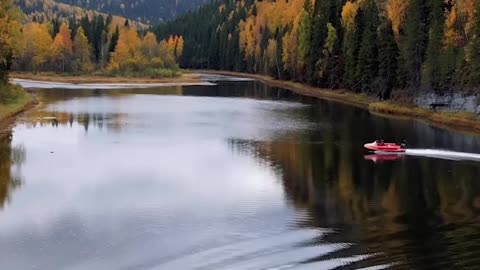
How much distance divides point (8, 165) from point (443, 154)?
2754 centimetres

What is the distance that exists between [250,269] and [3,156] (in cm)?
2611

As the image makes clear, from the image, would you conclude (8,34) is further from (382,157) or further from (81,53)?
(81,53)

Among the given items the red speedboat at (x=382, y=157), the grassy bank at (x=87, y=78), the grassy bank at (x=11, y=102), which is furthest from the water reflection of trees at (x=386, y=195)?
the grassy bank at (x=87, y=78)

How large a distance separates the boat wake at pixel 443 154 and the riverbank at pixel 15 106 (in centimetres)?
3449

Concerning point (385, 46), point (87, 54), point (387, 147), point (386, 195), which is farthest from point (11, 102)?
point (87, 54)

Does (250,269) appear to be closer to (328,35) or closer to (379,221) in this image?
(379,221)

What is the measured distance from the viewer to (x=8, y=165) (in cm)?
3894

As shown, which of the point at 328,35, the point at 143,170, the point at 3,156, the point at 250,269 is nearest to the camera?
the point at 250,269

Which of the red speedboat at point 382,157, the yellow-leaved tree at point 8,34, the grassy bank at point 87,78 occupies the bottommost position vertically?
the red speedboat at point 382,157

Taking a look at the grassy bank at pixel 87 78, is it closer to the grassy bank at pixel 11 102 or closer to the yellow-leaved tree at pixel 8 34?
the grassy bank at pixel 11 102

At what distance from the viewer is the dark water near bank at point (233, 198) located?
74.3ft

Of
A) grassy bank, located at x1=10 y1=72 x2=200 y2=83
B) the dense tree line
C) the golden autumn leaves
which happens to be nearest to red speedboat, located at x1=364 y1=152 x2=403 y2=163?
grassy bank, located at x1=10 y1=72 x2=200 y2=83

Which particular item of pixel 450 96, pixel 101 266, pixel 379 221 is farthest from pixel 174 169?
pixel 450 96

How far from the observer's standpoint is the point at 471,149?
4647 cm
